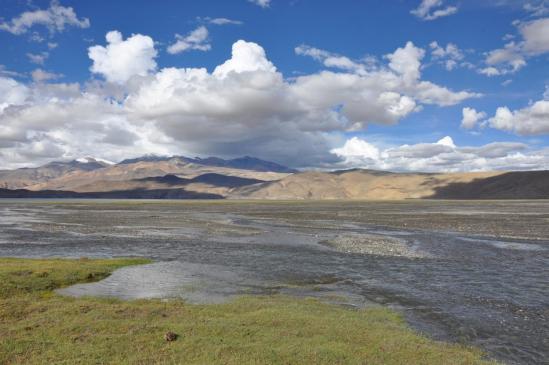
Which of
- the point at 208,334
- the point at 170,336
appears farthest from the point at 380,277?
the point at 170,336

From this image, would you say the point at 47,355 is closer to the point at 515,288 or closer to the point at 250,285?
the point at 250,285

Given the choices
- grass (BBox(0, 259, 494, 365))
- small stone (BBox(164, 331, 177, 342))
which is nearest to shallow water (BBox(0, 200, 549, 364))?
grass (BBox(0, 259, 494, 365))

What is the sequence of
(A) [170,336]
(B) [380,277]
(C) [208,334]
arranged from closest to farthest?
(A) [170,336] < (C) [208,334] < (B) [380,277]

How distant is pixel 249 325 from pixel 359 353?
4.40 metres

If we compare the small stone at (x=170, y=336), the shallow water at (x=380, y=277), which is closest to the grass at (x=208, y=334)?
the small stone at (x=170, y=336)

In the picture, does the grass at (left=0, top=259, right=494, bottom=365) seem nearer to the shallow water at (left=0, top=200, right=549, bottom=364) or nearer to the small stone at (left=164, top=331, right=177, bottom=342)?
the small stone at (left=164, top=331, right=177, bottom=342)

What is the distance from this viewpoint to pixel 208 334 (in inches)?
588

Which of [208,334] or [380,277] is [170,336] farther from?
[380,277]

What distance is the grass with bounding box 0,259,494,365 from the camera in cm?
1306

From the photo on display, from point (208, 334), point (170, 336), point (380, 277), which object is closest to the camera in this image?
point (170, 336)

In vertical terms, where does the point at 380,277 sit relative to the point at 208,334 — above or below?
below

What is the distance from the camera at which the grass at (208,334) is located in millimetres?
13062

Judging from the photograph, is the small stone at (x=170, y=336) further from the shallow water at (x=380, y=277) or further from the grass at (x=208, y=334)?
the shallow water at (x=380, y=277)

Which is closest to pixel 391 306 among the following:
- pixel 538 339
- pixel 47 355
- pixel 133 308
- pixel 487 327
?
pixel 487 327
